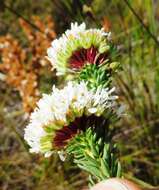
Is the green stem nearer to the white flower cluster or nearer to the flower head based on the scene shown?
the white flower cluster

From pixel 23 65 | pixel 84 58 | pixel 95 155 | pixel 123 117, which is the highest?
pixel 23 65

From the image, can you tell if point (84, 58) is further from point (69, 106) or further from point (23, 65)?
point (23, 65)

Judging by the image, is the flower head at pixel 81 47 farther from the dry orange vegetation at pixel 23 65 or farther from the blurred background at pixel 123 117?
the dry orange vegetation at pixel 23 65

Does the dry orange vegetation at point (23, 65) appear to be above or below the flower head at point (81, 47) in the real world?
above

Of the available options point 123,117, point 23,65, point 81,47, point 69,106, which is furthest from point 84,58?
point 23,65

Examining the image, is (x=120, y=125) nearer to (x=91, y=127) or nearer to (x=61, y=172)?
(x=61, y=172)

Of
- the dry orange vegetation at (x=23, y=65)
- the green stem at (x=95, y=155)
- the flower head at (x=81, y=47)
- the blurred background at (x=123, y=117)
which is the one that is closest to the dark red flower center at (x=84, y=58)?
the flower head at (x=81, y=47)

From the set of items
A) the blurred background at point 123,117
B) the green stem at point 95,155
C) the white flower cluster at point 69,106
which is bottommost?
the green stem at point 95,155
